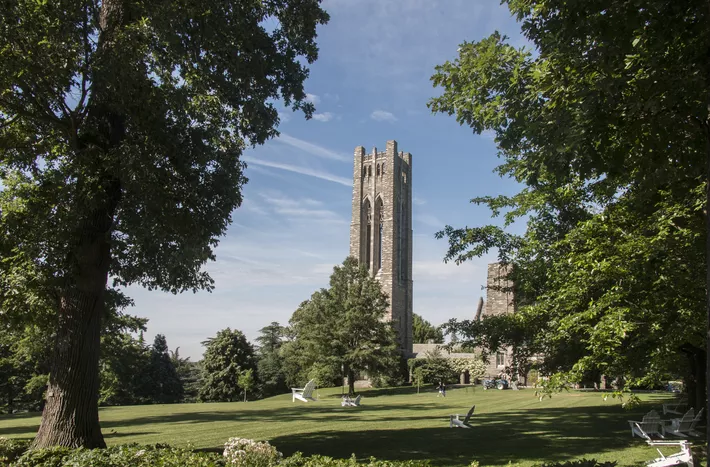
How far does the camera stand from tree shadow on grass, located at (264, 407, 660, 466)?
10684 millimetres

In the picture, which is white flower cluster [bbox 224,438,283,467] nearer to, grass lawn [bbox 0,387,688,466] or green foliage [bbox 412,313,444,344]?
grass lawn [bbox 0,387,688,466]

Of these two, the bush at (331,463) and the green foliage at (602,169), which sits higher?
the green foliage at (602,169)

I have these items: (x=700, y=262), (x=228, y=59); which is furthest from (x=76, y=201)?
(x=700, y=262)

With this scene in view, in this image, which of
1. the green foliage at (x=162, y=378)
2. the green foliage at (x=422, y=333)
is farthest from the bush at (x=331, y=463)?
the green foliage at (x=422, y=333)

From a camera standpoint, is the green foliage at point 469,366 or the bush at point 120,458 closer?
the bush at point 120,458

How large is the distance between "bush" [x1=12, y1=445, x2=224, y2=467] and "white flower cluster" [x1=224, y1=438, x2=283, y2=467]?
0.67ft

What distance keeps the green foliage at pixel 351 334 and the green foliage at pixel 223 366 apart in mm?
8825

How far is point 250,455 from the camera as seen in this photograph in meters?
6.73

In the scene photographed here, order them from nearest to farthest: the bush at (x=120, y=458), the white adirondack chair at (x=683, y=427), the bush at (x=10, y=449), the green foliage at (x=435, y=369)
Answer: the bush at (x=120, y=458) < the bush at (x=10, y=449) < the white adirondack chair at (x=683, y=427) < the green foliage at (x=435, y=369)

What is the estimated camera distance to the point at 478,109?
8773 mm

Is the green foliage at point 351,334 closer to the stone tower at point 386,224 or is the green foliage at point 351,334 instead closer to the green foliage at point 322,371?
the green foliage at point 322,371

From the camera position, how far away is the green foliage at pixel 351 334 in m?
36.2

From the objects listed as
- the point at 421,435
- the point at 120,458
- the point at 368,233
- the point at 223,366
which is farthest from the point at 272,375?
the point at 120,458

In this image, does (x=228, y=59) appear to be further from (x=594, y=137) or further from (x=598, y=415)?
(x=598, y=415)
